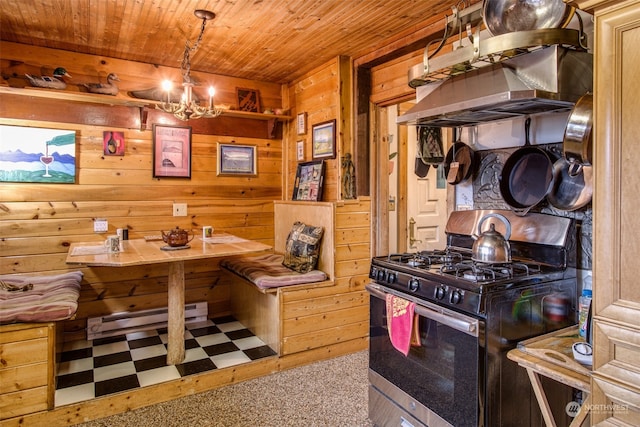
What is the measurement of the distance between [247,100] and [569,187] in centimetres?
287

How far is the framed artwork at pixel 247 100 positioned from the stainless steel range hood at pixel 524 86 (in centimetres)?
231

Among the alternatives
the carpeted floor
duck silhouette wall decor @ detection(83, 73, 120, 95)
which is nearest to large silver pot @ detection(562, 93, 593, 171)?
the carpeted floor

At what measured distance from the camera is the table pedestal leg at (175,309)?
2705mm

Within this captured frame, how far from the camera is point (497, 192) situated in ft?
7.34

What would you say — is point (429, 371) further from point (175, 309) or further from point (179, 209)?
point (179, 209)

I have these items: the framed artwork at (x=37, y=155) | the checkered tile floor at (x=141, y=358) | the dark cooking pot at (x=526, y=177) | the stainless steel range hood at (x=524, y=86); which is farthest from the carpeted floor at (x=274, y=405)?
the framed artwork at (x=37, y=155)

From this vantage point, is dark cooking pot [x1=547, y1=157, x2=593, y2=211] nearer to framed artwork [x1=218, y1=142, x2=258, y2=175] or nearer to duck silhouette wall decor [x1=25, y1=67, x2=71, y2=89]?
framed artwork [x1=218, y1=142, x2=258, y2=175]

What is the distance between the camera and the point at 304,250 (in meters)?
3.22

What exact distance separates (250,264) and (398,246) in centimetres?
141

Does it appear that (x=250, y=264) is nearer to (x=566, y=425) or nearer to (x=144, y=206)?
(x=144, y=206)

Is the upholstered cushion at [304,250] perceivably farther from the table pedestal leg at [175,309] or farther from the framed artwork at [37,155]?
the framed artwork at [37,155]

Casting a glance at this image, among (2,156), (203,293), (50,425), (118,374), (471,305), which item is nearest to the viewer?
(471,305)

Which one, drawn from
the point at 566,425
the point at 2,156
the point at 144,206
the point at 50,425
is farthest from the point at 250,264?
the point at 566,425

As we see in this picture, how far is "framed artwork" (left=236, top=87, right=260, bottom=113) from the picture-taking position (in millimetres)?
3852
